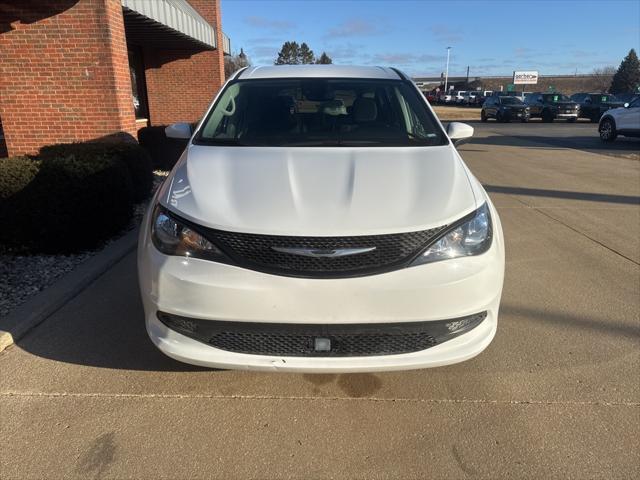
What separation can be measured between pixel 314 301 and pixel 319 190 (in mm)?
610

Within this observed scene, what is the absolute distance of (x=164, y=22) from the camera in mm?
9875

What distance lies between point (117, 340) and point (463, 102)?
60.0 m

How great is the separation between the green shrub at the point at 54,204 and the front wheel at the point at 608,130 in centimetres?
1798

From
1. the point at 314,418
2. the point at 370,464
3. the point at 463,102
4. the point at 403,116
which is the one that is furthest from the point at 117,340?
the point at 463,102

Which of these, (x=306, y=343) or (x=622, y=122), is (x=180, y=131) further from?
(x=622, y=122)

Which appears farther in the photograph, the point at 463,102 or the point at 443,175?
the point at 463,102

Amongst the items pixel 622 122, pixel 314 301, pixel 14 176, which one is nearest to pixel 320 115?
pixel 314 301

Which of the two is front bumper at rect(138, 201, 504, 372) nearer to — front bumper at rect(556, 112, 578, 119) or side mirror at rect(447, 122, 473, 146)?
side mirror at rect(447, 122, 473, 146)

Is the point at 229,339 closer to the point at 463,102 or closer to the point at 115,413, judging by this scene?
the point at 115,413

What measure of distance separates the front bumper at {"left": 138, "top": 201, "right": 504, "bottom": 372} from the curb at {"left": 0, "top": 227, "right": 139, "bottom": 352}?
4.77ft

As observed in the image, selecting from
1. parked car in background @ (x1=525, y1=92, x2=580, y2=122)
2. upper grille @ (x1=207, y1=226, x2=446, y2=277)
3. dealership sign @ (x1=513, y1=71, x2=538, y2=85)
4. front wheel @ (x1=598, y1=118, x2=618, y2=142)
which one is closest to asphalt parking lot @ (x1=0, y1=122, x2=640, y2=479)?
upper grille @ (x1=207, y1=226, x2=446, y2=277)

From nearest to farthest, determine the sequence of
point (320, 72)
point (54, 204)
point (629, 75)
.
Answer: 1. point (320, 72)
2. point (54, 204)
3. point (629, 75)

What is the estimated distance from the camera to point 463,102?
58.1 m

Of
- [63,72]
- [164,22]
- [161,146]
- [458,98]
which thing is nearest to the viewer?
[63,72]
